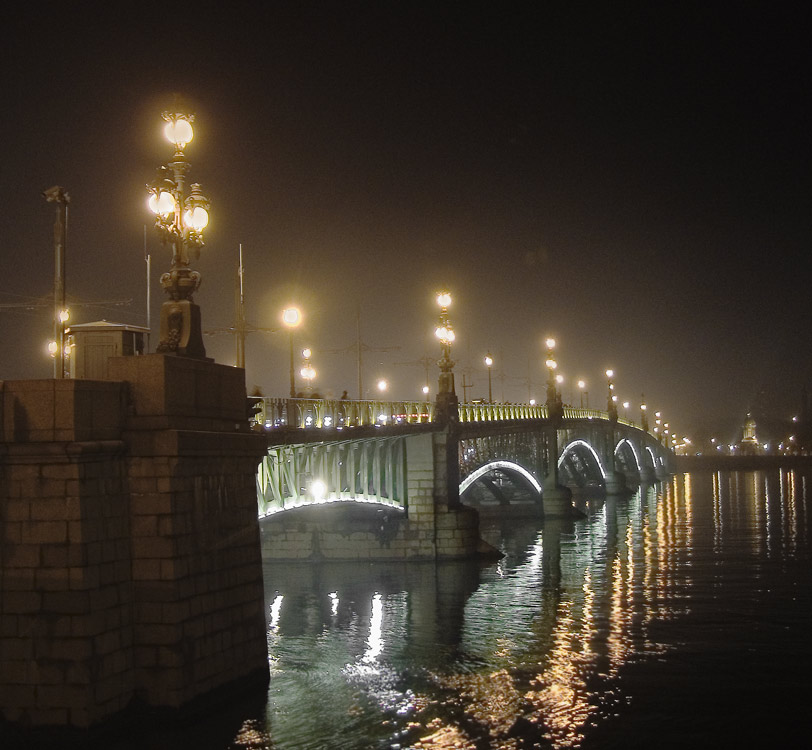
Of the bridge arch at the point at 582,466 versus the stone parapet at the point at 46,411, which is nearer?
the stone parapet at the point at 46,411

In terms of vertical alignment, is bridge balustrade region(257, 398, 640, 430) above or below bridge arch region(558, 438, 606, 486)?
above

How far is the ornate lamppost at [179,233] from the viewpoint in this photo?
A: 18.2 m

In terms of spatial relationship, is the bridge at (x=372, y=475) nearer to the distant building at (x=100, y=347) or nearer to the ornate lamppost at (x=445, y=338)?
the ornate lamppost at (x=445, y=338)

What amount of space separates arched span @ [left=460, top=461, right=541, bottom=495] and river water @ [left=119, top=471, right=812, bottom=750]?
19.0 ft

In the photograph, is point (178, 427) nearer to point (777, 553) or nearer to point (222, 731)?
point (222, 731)

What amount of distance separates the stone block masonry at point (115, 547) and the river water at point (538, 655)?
4.74 ft

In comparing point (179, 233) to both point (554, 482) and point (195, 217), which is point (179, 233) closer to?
point (195, 217)

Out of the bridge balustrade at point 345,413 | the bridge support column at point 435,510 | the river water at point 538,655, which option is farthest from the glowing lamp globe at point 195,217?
the bridge support column at point 435,510

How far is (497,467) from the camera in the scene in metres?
60.0

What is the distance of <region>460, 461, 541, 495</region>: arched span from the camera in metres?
52.2

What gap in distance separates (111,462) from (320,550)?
26140 millimetres

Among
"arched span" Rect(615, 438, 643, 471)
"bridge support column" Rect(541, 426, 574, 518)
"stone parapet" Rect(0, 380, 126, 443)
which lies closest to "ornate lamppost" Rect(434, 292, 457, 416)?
"bridge support column" Rect(541, 426, 574, 518)

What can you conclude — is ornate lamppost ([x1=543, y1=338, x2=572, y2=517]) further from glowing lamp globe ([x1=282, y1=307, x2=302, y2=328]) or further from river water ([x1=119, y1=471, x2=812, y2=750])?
glowing lamp globe ([x1=282, y1=307, x2=302, y2=328])

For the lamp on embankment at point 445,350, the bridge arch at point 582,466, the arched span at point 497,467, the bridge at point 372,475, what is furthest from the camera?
the bridge arch at point 582,466
